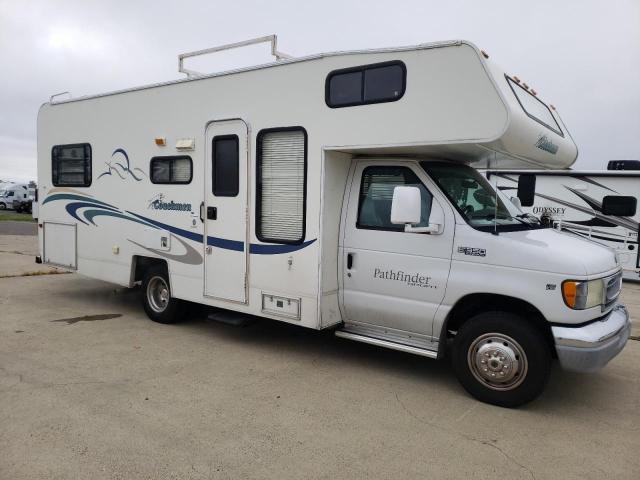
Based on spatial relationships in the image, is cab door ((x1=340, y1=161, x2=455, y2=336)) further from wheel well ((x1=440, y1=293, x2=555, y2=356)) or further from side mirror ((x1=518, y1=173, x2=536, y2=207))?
side mirror ((x1=518, y1=173, x2=536, y2=207))

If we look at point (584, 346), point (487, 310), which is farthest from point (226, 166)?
point (584, 346)

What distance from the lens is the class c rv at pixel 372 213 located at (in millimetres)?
4492

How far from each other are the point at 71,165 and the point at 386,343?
5.62 meters

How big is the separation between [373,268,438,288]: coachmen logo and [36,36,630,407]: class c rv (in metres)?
0.01

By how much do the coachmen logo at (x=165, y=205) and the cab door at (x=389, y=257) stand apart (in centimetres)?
222

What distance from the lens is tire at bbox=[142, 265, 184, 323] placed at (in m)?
6.97

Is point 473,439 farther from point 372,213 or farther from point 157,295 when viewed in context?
point 157,295

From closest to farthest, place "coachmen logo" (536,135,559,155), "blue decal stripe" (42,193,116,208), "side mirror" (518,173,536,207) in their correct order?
"coachmen logo" (536,135,559,155) < "side mirror" (518,173,536,207) < "blue decal stripe" (42,193,116,208)

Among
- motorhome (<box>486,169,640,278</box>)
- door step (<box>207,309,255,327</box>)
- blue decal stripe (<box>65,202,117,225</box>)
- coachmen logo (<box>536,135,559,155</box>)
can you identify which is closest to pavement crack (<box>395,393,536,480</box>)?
door step (<box>207,309,255,327</box>)

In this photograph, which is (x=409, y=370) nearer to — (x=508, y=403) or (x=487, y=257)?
(x=508, y=403)

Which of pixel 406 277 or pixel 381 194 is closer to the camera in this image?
pixel 406 277

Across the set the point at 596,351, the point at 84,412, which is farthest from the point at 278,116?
the point at 596,351

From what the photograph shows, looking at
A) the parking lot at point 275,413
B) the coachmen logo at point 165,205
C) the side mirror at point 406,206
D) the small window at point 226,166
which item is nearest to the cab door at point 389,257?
the side mirror at point 406,206

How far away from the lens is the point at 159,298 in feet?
23.8
